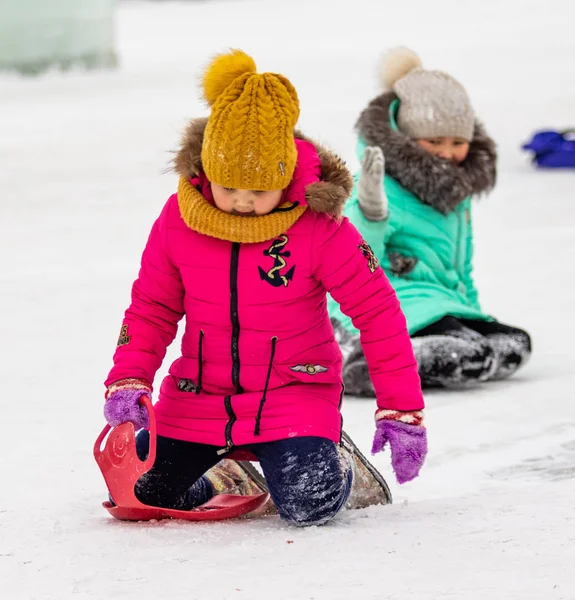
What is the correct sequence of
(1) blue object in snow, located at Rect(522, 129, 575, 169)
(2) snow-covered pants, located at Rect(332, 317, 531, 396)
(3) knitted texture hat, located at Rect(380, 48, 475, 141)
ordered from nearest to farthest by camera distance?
(2) snow-covered pants, located at Rect(332, 317, 531, 396) < (3) knitted texture hat, located at Rect(380, 48, 475, 141) < (1) blue object in snow, located at Rect(522, 129, 575, 169)

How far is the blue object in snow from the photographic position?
31.5 ft

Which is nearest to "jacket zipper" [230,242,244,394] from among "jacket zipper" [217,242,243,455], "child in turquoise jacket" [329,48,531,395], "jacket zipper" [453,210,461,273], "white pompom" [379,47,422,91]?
"jacket zipper" [217,242,243,455]

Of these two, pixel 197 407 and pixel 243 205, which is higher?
pixel 243 205

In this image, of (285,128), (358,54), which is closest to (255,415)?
(285,128)

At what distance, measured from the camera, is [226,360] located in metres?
2.94

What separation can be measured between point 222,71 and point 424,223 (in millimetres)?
1851

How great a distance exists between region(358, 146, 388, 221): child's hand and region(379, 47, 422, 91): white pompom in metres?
0.89

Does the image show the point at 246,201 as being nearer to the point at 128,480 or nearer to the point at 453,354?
the point at 128,480

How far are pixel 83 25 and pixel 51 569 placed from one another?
1510cm

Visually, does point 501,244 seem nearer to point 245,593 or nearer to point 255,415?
point 255,415

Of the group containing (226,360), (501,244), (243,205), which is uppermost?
(243,205)

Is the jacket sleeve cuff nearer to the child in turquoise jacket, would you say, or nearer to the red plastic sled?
the red plastic sled

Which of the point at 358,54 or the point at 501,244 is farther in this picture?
the point at 358,54

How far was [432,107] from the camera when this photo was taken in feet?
15.4
